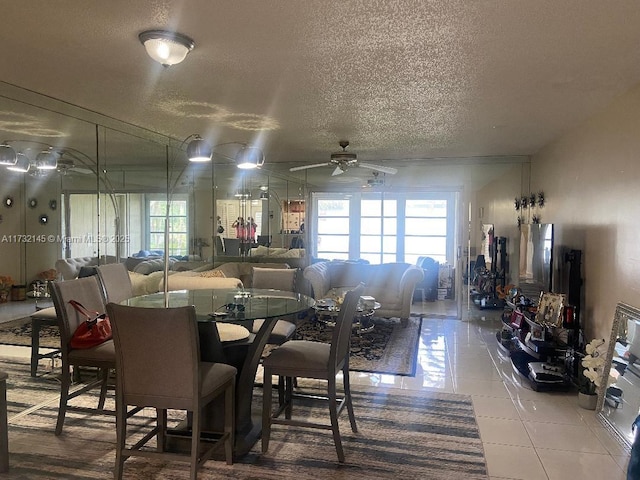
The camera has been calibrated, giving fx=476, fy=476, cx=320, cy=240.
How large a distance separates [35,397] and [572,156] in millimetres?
5188

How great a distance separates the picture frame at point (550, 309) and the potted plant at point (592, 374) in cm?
48

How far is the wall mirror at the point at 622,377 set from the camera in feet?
10.00

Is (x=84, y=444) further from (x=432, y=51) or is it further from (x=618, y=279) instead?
(x=618, y=279)

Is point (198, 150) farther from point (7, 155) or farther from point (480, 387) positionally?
point (480, 387)

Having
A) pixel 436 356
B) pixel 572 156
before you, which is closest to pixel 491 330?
pixel 436 356

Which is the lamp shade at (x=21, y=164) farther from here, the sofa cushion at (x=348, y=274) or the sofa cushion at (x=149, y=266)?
the sofa cushion at (x=348, y=274)

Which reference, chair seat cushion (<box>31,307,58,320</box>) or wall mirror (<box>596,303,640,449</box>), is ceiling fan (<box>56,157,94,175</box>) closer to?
chair seat cushion (<box>31,307,58,320</box>)

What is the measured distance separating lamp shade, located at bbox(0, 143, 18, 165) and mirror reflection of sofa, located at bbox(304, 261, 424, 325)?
12.8 feet

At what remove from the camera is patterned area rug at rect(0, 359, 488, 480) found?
103 inches

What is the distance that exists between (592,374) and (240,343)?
2557mm

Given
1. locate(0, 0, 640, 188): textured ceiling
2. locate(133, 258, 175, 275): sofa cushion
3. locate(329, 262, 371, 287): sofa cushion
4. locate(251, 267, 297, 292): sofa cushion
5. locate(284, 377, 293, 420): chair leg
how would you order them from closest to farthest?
locate(0, 0, 640, 188): textured ceiling
locate(284, 377, 293, 420): chair leg
locate(251, 267, 297, 292): sofa cushion
locate(133, 258, 175, 275): sofa cushion
locate(329, 262, 371, 287): sofa cushion

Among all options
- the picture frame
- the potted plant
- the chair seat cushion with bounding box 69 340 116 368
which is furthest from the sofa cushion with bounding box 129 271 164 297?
the potted plant

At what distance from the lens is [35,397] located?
145 inches

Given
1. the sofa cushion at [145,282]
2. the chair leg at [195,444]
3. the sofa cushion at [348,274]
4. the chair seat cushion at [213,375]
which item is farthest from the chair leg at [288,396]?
the sofa cushion at [348,274]
